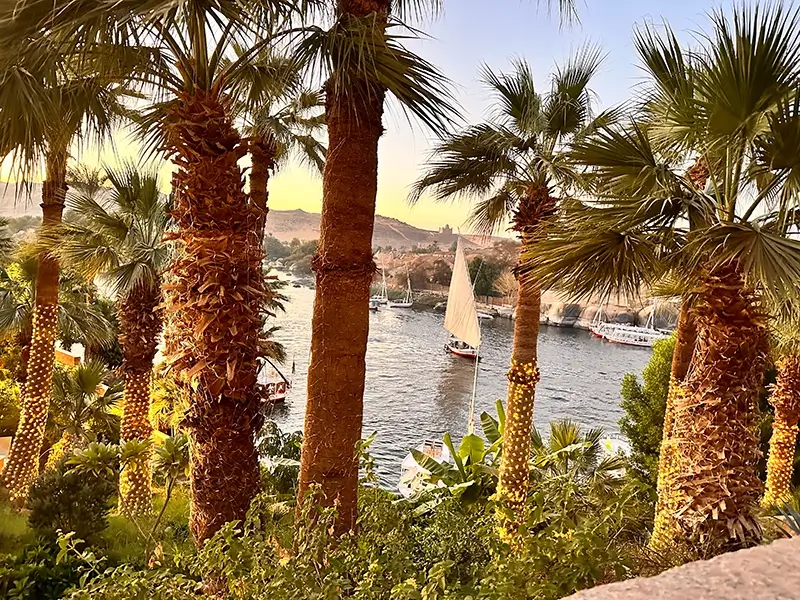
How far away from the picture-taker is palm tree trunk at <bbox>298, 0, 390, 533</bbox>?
7.75 feet

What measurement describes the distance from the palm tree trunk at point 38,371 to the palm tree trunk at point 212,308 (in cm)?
344

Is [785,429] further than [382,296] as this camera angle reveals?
No

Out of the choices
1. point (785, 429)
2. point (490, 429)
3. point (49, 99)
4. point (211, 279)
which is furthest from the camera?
point (490, 429)

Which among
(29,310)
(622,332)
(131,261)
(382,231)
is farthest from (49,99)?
(622,332)

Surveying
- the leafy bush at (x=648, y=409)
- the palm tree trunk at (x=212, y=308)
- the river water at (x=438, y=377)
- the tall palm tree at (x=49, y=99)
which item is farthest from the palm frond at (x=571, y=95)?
the river water at (x=438, y=377)

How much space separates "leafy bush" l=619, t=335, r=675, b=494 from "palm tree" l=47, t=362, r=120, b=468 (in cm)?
737

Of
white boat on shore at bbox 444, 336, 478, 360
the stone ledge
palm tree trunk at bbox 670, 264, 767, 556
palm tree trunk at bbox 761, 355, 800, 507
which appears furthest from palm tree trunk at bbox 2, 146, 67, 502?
white boat on shore at bbox 444, 336, 478, 360

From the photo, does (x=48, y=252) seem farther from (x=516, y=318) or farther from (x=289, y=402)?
(x=289, y=402)

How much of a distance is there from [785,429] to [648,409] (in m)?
2.25

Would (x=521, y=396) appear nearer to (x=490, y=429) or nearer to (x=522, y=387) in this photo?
(x=522, y=387)

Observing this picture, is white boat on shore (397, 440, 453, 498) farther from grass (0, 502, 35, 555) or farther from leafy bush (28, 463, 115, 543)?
grass (0, 502, 35, 555)

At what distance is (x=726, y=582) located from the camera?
389 millimetres

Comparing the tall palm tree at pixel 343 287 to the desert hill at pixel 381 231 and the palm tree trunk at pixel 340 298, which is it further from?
the desert hill at pixel 381 231

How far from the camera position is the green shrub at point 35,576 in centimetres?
310
